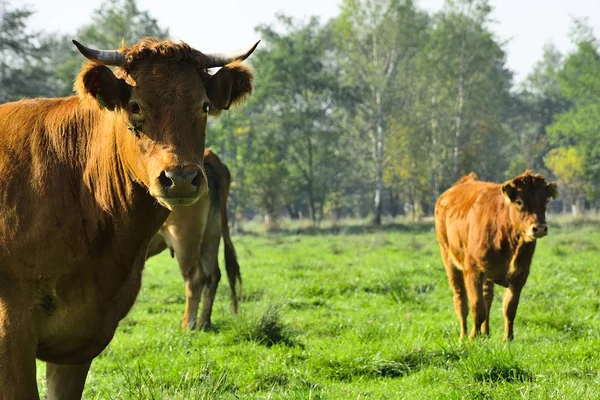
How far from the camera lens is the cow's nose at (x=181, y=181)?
2896 millimetres

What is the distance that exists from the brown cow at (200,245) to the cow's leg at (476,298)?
288 cm

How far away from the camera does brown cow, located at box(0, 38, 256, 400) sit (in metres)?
3.02

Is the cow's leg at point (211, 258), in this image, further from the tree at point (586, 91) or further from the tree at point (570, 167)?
the tree at point (570, 167)

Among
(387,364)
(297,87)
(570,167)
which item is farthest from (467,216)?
(570,167)

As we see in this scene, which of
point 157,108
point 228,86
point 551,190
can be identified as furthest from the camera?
point 551,190

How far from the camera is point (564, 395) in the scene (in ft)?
13.0

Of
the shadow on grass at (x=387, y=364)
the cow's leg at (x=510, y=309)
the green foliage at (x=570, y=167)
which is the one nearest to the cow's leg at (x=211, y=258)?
the shadow on grass at (x=387, y=364)

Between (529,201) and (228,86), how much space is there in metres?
4.91

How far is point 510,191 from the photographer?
747cm

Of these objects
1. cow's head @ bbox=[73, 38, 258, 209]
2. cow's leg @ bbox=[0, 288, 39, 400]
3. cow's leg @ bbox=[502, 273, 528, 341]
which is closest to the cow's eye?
cow's head @ bbox=[73, 38, 258, 209]

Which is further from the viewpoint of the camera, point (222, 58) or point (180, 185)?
point (222, 58)

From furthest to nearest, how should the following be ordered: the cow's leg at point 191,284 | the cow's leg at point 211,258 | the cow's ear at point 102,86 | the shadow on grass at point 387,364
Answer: the cow's leg at point 211,258 → the cow's leg at point 191,284 → the shadow on grass at point 387,364 → the cow's ear at point 102,86

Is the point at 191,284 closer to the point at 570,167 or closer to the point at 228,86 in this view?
the point at 228,86

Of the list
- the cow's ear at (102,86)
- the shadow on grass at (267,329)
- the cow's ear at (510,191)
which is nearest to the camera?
the cow's ear at (102,86)
